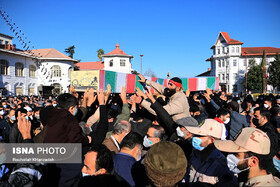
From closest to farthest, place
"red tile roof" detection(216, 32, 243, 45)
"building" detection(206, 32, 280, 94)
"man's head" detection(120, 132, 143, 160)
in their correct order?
"man's head" detection(120, 132, 143, 160), "red tile roof" detection(216, 32, 243, 45), "building" detection(206, 32, 280, 94)

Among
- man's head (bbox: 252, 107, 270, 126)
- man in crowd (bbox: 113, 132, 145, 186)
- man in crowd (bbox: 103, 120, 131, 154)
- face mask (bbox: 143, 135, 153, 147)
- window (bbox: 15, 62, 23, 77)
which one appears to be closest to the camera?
man in crowd (bbox: 113, 132, 145, 186)

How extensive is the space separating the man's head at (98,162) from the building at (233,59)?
198 feet

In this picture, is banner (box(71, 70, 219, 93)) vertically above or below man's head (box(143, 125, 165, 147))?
above

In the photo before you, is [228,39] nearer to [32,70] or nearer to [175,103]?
[32,70]

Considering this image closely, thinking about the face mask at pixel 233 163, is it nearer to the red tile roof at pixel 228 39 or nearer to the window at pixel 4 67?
the window at pixel 4 67

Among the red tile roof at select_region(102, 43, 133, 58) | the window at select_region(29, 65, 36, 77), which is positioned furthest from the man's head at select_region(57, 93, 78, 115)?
the red tile roof at select_region(102, 43, 133, 58)

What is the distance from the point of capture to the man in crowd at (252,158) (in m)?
2.00

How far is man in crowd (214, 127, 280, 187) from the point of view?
2002 mm

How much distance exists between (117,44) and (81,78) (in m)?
43.6

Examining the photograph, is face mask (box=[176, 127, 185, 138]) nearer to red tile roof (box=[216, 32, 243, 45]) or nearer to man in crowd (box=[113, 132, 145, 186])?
man in crowd (box=[113, 132, 145, 186])

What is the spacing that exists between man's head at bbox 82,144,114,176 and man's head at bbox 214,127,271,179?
1.24 m

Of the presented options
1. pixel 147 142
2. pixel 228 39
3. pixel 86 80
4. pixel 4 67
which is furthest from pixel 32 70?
pixel 228 39

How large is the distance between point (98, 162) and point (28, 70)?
38252 mm

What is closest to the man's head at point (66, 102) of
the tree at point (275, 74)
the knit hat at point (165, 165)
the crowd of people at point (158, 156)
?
the crowd of people at point (158, 156)
